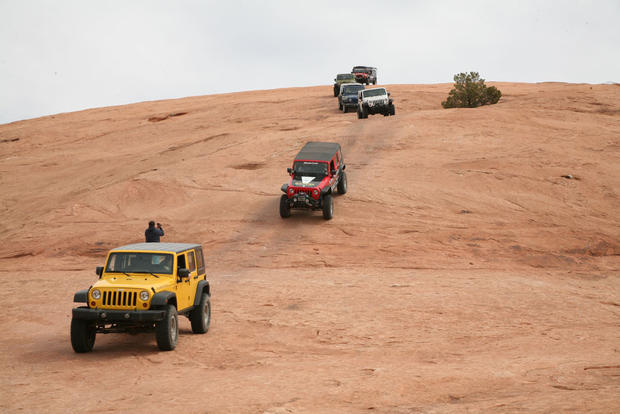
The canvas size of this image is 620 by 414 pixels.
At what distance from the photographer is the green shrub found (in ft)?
156

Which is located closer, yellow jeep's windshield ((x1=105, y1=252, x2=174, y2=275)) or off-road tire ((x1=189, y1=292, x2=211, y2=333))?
yellow jeep's windshield ((x1=105, y1=252, x2=174, y2=275))

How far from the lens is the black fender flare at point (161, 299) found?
10867mm

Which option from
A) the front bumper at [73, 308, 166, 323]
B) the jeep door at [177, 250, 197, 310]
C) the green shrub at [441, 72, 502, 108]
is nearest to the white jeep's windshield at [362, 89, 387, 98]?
the green shrub at [441, 72, 502, 108]

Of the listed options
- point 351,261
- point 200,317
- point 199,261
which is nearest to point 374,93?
point 351,261

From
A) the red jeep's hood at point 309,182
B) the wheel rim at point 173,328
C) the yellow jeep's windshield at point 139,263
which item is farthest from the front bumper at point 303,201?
the wheel rim at point 173,328

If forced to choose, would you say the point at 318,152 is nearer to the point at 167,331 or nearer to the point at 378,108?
the point at 167,331

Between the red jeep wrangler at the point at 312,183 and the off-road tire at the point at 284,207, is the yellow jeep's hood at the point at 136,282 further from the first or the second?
the off-road tire at the point at 284,207

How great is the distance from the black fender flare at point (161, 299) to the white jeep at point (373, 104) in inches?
1166

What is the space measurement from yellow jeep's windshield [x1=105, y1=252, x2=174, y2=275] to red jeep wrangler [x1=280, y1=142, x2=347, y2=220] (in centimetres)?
1213

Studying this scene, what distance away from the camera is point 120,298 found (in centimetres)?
1102

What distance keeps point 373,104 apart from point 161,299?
30466mm

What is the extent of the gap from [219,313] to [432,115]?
25.3m

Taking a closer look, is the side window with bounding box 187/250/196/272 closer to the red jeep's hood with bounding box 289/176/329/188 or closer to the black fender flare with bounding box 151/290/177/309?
the black fender flare with bounding box 151/290/177/309

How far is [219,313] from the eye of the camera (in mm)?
15062
